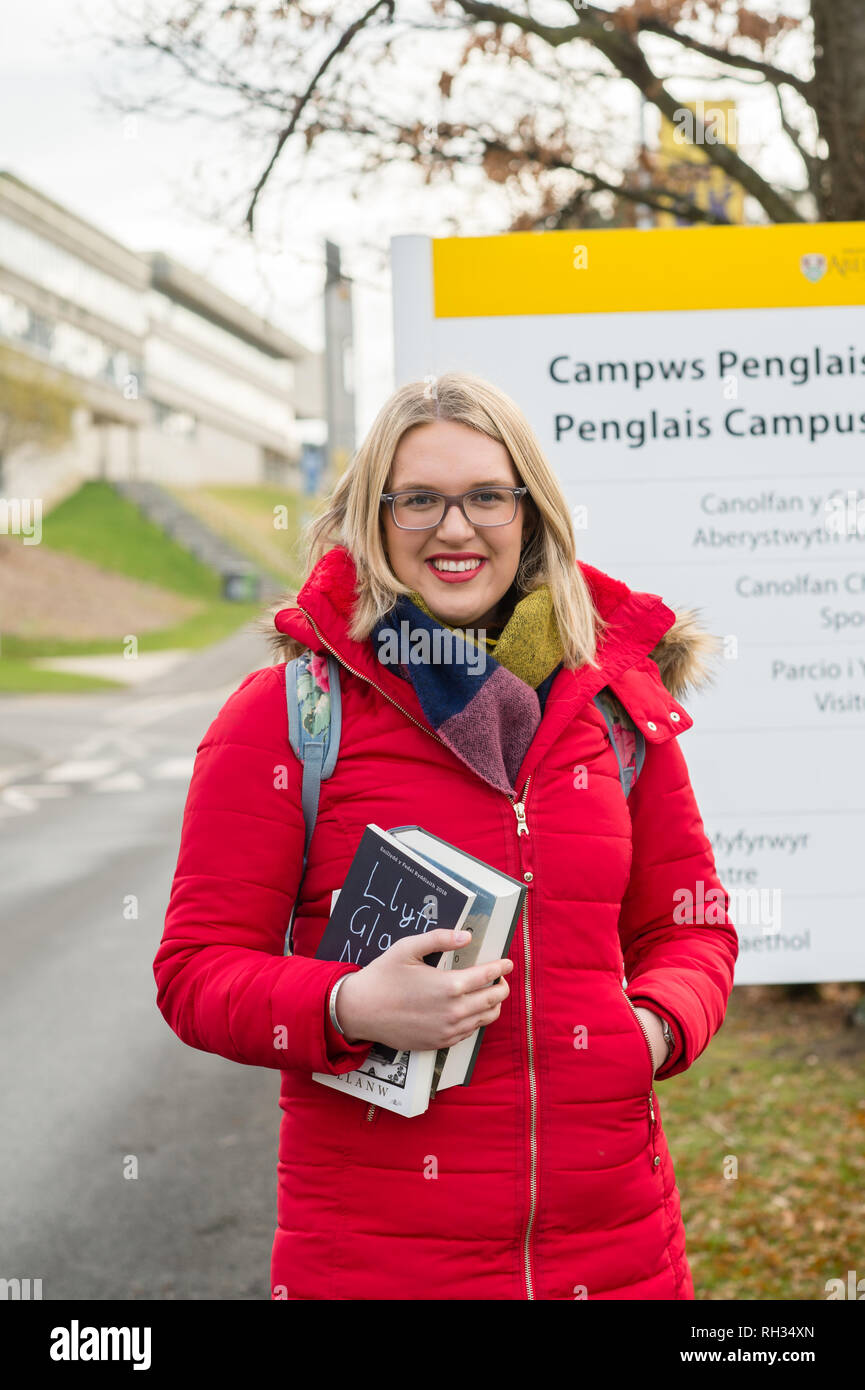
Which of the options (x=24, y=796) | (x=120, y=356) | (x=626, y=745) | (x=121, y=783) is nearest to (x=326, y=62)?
(x=626, y=745)

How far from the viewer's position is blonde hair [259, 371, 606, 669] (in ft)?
6.93

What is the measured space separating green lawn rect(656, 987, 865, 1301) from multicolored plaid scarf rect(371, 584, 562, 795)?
189 centimetres

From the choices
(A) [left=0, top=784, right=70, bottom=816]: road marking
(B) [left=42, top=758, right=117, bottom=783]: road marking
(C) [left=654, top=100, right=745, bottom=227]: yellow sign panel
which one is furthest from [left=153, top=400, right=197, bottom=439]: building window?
(C) [left=654, top=100, right=745, bottom=227]: yellow sign panel

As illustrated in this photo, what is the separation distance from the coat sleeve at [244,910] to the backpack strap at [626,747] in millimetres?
523

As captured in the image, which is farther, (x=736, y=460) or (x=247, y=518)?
(x=247, y=518)

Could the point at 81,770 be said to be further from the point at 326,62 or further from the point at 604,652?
the point at 604,652

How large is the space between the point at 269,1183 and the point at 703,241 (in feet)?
12.3

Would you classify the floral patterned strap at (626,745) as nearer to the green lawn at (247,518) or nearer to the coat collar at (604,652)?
the coat collar at (604,652)

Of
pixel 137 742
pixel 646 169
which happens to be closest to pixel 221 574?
pixel 137 742

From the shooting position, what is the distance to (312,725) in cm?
201

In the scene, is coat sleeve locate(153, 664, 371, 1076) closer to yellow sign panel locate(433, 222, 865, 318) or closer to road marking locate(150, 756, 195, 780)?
yellow sign panel locate(433, 222, 865, 318)

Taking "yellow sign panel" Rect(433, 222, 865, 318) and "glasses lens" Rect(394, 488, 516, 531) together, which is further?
"yellow sign panel" Rect(433, 222, 865, 318)

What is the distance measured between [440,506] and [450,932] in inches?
26.6
